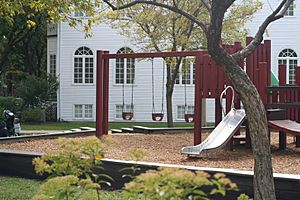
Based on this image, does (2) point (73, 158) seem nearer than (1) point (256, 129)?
Yes

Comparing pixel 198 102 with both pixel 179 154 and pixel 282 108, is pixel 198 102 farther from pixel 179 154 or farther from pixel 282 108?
pixel 282 108

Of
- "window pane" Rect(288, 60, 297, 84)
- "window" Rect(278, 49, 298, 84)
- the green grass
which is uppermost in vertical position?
"window" Rect(278, 49, 298, 84)

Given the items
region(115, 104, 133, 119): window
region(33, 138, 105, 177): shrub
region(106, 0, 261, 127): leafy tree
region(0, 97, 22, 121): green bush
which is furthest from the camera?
region(115, 104, 133, 119): window

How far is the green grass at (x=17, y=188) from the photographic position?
7832 millimetres

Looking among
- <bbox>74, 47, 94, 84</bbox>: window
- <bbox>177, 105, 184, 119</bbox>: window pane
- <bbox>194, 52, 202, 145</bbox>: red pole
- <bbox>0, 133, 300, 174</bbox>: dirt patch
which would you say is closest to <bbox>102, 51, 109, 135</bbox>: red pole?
<bbox>0, 133, 300, 174</bbox>: dirt patch

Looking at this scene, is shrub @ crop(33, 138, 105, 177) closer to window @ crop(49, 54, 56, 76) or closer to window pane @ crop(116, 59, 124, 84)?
window pane @ crop(116, 59, 124, 84)

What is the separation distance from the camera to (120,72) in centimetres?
2855

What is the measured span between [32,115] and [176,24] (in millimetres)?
9879

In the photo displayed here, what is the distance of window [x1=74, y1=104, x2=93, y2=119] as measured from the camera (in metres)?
28.8

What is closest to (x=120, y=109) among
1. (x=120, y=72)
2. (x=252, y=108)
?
(x=120, y=72)

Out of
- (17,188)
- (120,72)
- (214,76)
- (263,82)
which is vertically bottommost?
(17,188)

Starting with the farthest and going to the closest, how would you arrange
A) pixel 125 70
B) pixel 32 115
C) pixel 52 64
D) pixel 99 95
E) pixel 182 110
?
pixel 52 64 → pixel 125 70 → pixel 182 110 → pixel 32 115 → pixel 99 95

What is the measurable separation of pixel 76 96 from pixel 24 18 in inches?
196

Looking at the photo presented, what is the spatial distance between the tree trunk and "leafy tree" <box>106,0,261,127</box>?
13.4 m
